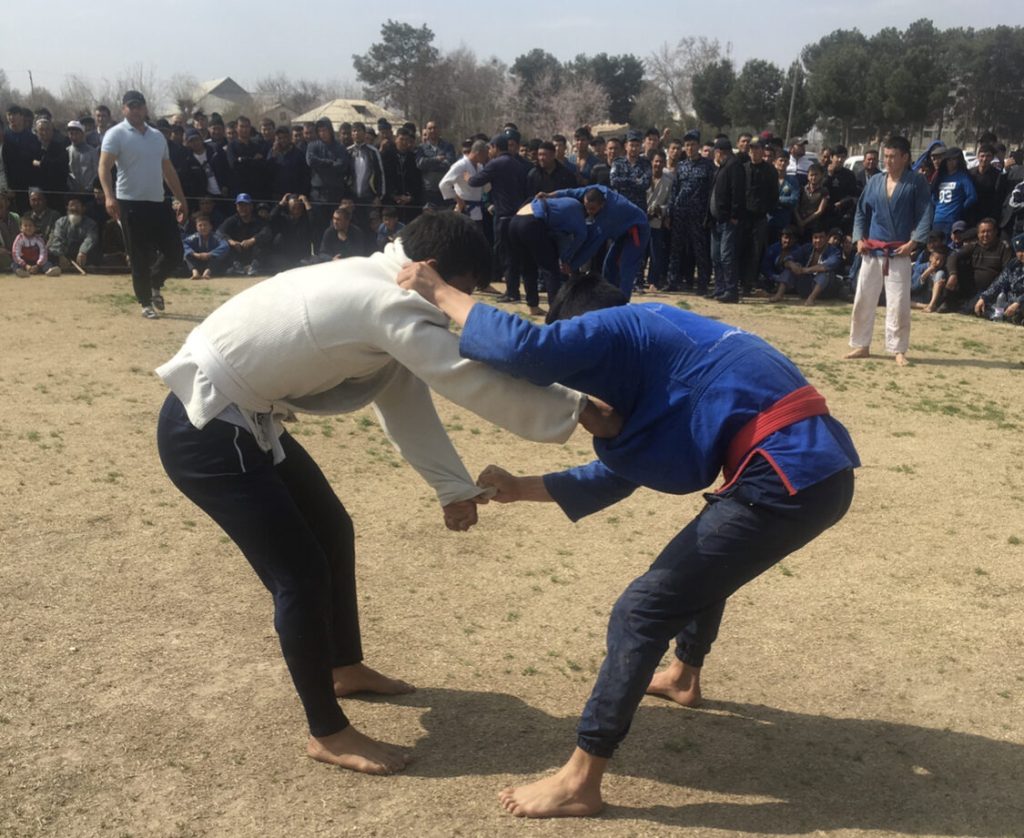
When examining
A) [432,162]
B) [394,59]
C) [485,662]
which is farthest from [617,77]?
[485,662]

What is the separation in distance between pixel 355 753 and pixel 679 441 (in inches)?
55.7

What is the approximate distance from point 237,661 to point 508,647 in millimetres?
1019

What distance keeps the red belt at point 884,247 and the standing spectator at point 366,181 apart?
7097mm

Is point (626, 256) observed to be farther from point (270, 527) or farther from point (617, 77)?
point (617, 77)

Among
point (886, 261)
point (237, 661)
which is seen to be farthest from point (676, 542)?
point (886, 261)

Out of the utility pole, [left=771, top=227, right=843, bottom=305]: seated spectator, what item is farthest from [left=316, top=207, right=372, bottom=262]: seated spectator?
the utility pole

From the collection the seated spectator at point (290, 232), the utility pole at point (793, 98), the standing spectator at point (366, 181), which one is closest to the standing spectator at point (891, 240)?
the standing spectator at point (366, 181)

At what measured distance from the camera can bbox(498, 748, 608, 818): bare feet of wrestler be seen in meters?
2.96

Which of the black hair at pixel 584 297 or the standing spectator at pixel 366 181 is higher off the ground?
the black hair at pixel 584 297

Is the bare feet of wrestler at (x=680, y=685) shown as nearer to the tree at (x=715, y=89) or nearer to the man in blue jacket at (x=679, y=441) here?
the man in blue jacket at (x=679, y=441)

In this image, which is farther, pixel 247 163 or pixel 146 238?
pixel 247 163

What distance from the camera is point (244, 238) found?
13812 mm

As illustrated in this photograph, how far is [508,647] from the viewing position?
4.00 m

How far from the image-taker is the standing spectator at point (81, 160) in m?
13.8
